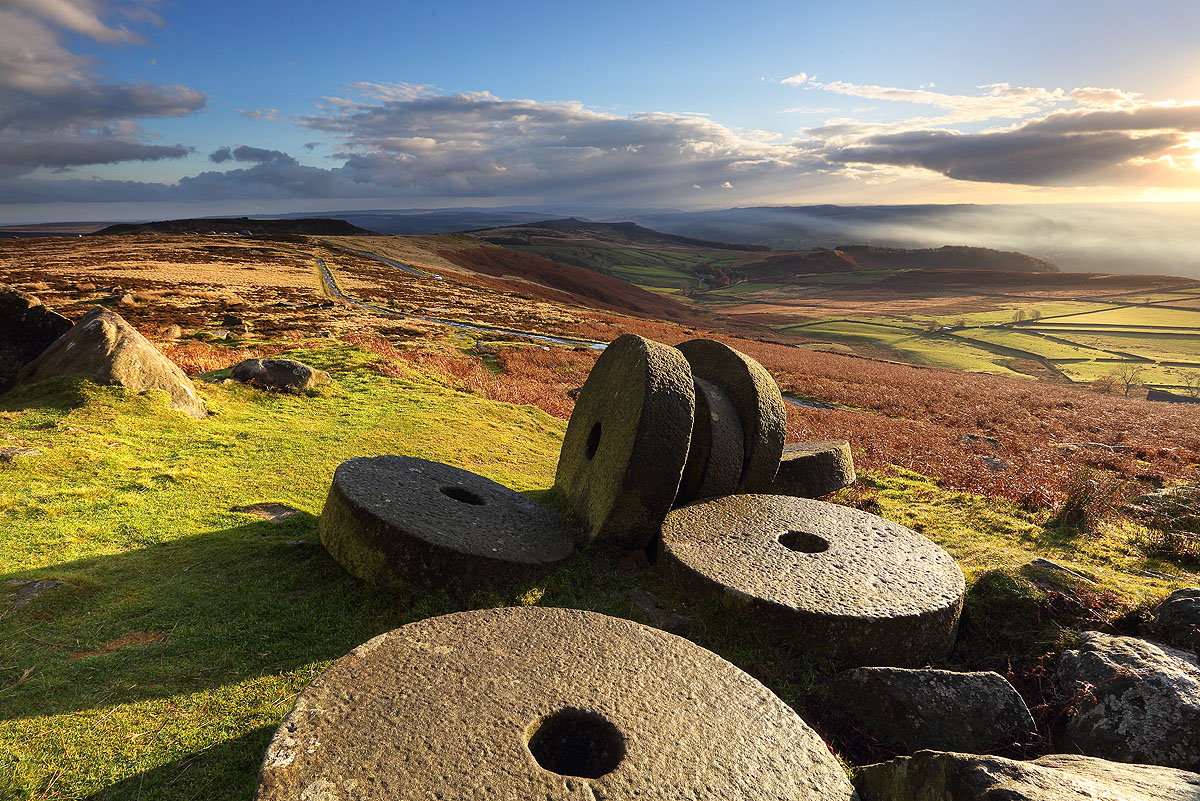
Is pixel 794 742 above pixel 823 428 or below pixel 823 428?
above

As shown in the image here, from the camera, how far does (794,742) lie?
3.96 meters

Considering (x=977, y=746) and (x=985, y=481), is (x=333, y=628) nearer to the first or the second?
(x=977, y=746)

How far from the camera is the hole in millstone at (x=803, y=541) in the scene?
713 centimetres

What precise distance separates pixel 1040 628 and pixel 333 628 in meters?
7.02

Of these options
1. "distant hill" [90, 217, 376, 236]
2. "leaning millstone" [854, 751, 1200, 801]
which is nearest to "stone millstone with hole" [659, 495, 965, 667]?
"leaning millstone" [854, 751, 1200, 801]

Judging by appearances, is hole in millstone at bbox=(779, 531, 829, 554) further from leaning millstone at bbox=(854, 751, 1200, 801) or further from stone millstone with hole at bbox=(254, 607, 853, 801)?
leaning millstone at bbox=(854, 751, 1200, 801)

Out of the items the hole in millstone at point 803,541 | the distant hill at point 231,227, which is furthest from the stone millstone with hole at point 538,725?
the distant hill at point 231,227

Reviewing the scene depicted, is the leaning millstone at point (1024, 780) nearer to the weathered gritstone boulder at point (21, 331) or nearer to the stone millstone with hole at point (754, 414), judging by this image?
the stone millstone with hole at point (754, 414)

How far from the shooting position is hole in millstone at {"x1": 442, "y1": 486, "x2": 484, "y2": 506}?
8008 millimetres

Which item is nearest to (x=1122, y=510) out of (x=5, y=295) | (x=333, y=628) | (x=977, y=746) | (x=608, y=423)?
(x=977, y=746)

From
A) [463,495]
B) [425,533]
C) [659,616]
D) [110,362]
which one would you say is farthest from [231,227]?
[659,616]

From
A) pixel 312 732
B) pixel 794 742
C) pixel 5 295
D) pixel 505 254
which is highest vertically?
pixel 505 254

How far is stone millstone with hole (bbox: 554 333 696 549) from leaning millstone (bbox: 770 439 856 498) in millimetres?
3317

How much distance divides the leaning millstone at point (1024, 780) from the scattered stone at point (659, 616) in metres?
2.41
